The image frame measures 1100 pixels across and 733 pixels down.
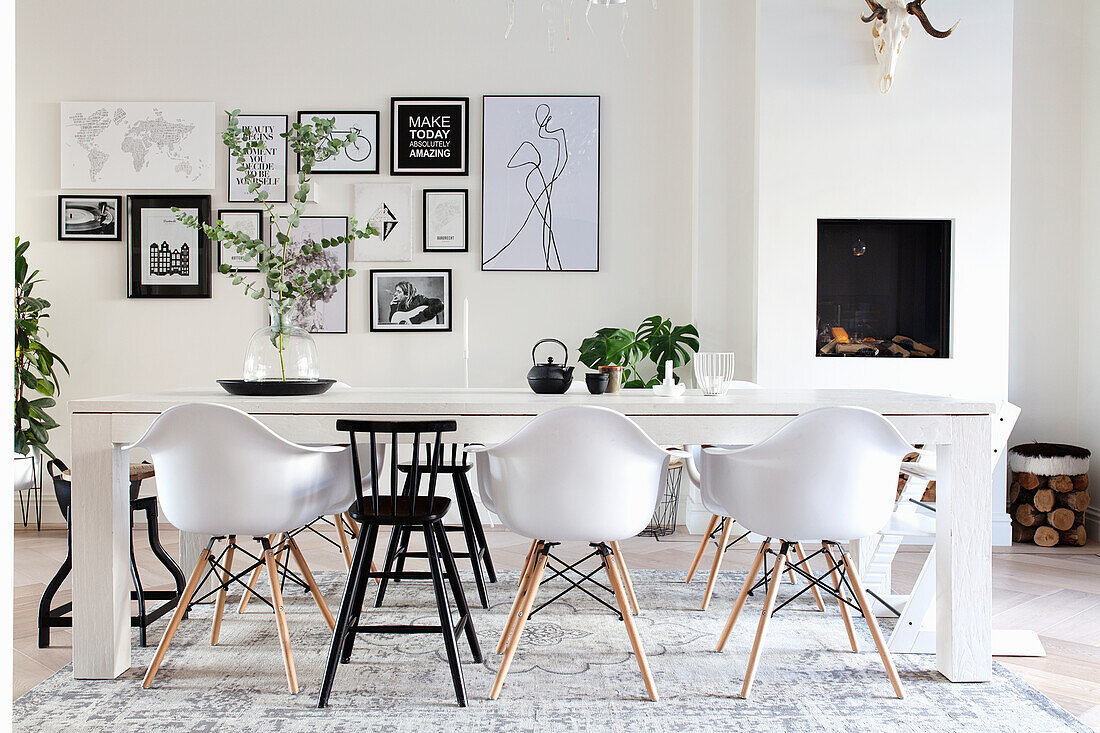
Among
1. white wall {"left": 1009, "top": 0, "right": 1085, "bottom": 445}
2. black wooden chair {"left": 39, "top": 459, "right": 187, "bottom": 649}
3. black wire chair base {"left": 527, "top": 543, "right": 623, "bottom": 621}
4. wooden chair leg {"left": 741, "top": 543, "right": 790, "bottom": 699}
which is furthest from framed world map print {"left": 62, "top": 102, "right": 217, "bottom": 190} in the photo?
white wall {"left": 1009, "top": 0, "right": 1085, "bottom": 445}

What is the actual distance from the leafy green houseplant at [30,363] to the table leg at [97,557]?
2.12 metres

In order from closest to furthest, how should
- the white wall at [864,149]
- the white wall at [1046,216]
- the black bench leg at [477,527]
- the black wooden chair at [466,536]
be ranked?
the black wooden chair at [466,536], the black bench leg at [477,527], the white wall at [864,149], the white wall at [1046,216]

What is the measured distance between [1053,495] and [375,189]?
4.00m

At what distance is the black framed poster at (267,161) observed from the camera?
468 cm

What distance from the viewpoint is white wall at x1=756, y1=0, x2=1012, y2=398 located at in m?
4.23

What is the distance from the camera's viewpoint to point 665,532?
14.4 feet

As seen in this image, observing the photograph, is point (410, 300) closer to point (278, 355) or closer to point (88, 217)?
point (88, 217)

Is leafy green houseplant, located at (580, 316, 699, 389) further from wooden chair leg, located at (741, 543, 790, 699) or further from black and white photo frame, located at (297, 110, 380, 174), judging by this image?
wooden chair leg, located at (741, 543, 790, 699)

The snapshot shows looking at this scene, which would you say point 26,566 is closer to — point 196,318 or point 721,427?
point 196,318

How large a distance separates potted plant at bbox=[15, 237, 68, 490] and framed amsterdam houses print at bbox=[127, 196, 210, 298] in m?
0.50

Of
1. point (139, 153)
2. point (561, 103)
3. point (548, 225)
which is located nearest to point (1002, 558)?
point (548, 225)

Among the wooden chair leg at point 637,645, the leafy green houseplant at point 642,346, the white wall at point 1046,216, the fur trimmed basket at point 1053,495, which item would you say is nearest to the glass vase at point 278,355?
the wooden chair leg at point 637,645

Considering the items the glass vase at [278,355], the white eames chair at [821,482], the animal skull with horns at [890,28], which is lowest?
the white eames chair at [821,482]

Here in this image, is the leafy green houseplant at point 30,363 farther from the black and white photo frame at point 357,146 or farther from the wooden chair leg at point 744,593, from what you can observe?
the wooden chair leg at point 744,593
